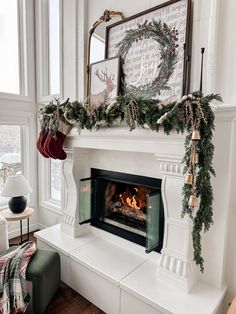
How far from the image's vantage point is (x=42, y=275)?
5.94 feet

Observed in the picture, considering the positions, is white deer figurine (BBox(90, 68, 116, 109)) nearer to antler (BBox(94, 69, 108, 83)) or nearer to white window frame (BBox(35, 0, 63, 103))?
antler (BBox(94, 69, 108, 83))

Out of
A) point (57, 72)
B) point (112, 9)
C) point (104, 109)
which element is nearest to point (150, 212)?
point (104, 109)

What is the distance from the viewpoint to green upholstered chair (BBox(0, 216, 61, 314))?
179 cm

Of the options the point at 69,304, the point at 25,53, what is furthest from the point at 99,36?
the point at 69,304

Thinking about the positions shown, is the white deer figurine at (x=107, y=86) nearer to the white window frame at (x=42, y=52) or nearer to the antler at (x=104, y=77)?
the antler at (x=104, y=77)

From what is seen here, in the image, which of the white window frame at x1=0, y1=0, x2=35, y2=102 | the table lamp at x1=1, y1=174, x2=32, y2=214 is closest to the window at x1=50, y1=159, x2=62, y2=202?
the table lamp at x1=1, y1=174, x2=32, y2=214

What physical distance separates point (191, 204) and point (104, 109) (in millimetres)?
1000

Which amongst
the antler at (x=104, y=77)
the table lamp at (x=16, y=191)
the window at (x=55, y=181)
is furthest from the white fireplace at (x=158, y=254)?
the window at (x=55, y=181)

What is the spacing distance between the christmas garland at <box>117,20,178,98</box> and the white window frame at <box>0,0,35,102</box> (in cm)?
176

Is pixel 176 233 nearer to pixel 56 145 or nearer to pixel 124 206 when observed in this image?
pixel 124 206

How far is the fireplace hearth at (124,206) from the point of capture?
1975 mm

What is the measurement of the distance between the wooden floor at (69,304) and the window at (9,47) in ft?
8.38

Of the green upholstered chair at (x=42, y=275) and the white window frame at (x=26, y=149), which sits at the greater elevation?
the white window frame at (x=26, y=149)

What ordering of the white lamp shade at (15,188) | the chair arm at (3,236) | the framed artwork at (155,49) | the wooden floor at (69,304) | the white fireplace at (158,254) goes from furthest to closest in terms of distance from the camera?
1. the white lamp shade at (15,188)
2. the chair arm at (3,236)
3. the wooden floor at (69,304)
4. the framed artwork at (155,49)
5. the white fireplace at (158,254)
